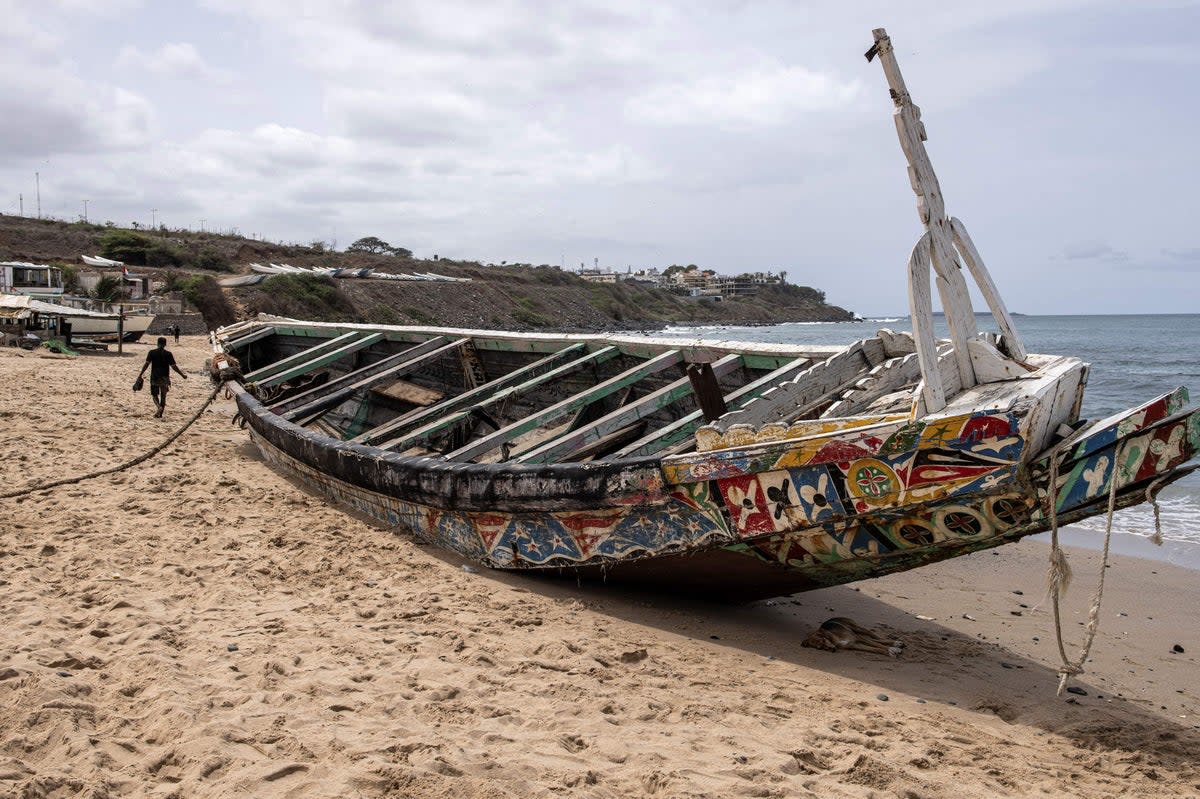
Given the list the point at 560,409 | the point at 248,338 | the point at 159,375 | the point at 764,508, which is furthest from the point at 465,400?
the point at 248,338

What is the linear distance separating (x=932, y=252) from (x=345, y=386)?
242 inches

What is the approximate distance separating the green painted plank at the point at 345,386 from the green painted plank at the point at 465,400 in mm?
685

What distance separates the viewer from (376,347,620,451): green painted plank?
6442mm

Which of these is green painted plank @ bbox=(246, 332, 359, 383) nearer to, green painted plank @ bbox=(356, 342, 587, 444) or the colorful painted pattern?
green painted plank @ bbox=(356, 342, 587, 444)

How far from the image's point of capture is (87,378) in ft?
51.9

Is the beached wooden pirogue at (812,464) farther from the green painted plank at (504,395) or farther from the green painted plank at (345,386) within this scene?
the green painted plank at (345,386)

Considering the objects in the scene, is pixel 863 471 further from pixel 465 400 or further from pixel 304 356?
pixel 304 356

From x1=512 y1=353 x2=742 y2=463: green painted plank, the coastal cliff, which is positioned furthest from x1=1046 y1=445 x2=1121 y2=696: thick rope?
the coastal cliff

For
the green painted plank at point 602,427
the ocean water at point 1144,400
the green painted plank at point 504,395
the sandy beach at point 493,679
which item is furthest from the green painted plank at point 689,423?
the ocean water at point 1144,400

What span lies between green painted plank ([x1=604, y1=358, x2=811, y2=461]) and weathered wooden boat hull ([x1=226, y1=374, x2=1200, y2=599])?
0.74 meters

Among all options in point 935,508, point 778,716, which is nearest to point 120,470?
point 778,716

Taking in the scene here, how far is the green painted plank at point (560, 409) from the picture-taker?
565 centimetres

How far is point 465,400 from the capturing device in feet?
23.6

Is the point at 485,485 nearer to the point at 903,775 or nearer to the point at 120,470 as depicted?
the point at 903,775
